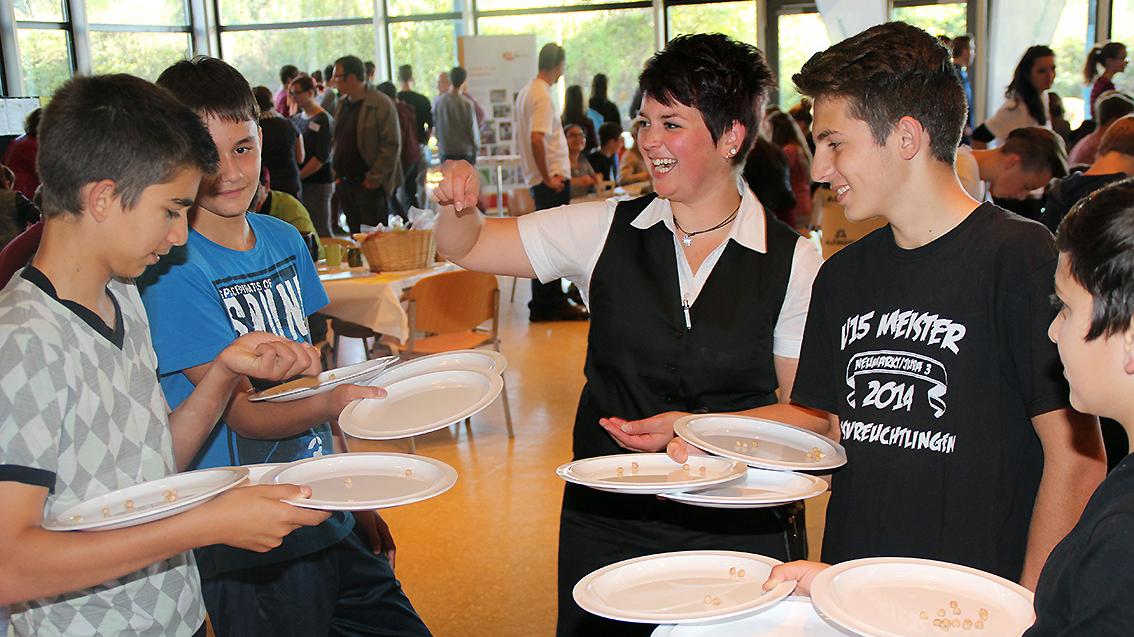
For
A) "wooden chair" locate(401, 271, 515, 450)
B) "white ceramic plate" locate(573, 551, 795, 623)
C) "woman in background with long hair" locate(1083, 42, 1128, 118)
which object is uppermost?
"woman in background with long hair" locate(1083, 42, 1128, 118)

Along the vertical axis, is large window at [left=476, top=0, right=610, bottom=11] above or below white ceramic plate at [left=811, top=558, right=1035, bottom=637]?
above

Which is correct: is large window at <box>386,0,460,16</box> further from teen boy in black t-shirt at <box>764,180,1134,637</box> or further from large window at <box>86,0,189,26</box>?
teen boy in black t-shirt at <box>764,180,1134,637</box>

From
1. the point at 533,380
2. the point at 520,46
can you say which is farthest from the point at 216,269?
the point at 520,46

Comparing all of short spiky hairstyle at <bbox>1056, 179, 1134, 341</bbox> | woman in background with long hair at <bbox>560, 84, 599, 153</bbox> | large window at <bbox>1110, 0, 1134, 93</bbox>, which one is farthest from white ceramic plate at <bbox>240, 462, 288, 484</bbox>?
large window at <bbox>1110, 0, 1134, 93</bbox>

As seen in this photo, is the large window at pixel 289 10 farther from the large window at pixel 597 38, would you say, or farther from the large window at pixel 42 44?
the large window at pixel 42 44

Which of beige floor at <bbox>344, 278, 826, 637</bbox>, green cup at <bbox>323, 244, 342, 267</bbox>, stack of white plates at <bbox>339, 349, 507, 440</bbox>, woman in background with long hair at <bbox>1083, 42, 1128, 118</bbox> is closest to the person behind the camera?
stack of white plates at <bbox>339, 349, 507, 440</bbox>

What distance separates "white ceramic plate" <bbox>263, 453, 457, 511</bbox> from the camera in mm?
1621

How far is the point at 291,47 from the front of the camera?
14.7 metres

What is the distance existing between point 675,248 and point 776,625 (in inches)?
36.8

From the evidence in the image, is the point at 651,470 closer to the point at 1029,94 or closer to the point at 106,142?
the point at 106,142

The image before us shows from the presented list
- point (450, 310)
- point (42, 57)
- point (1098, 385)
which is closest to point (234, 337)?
point (1098, 385)

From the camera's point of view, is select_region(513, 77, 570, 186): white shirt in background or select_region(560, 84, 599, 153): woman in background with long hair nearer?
select_region(513, 77, 570, 186): white shirt in background

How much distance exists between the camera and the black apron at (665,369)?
204cm

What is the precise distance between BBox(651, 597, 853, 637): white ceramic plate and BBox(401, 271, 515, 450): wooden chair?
380 cm
